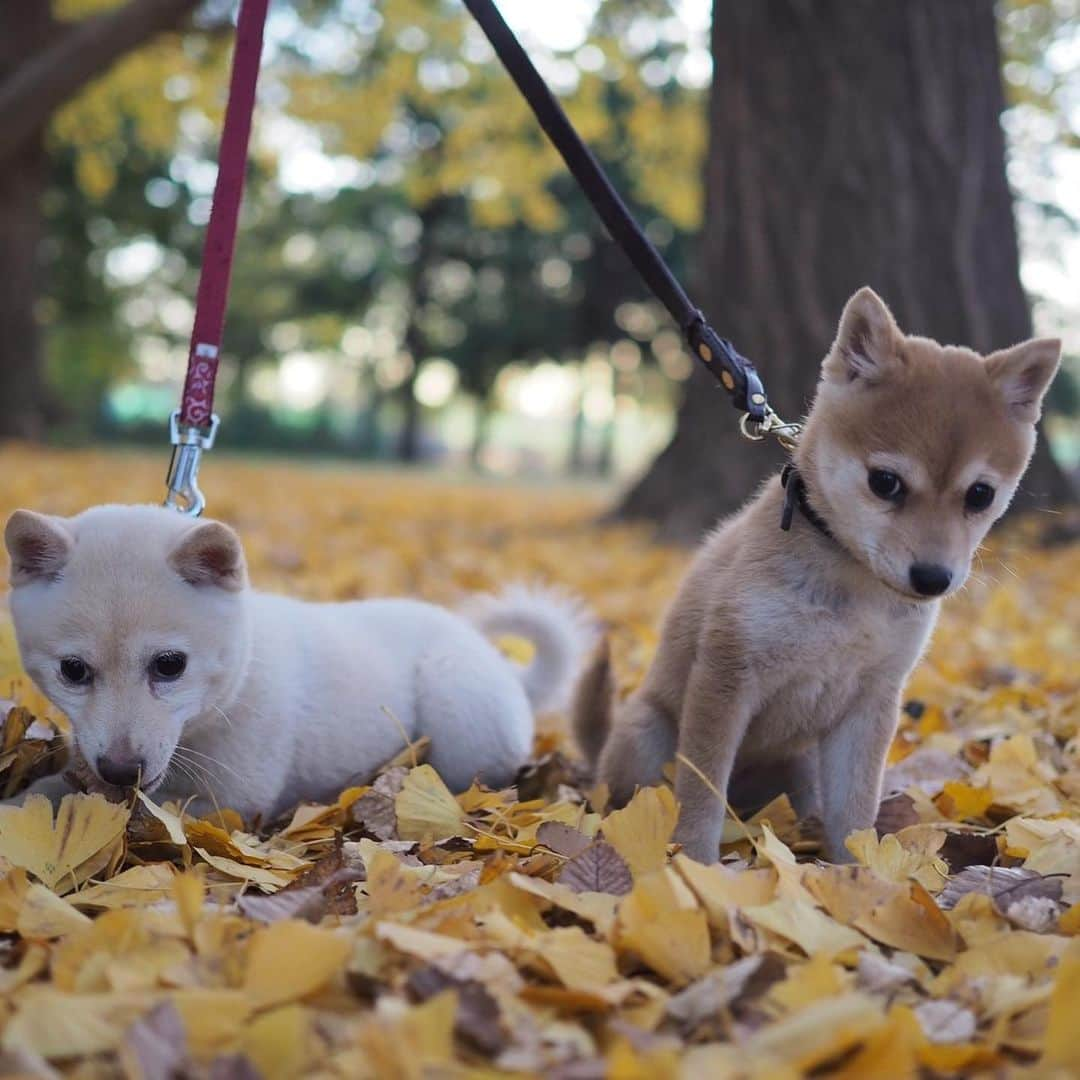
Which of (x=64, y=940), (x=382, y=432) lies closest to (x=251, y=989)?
(x=64, y=940)

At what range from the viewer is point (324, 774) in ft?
10.2

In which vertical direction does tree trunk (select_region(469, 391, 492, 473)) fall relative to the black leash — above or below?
below

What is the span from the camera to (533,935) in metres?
1.98

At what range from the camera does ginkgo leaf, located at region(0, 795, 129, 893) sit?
2291 millimetres

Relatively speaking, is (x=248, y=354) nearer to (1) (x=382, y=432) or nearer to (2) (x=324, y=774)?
(1) (x=382, y=432)

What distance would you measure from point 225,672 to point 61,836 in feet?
1.78

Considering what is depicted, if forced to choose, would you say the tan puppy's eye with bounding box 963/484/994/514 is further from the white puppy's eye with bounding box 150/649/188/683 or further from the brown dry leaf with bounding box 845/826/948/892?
the white puppy's eye with bounding box 150/649/188/683

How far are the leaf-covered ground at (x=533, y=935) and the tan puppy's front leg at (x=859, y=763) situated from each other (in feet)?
0.51

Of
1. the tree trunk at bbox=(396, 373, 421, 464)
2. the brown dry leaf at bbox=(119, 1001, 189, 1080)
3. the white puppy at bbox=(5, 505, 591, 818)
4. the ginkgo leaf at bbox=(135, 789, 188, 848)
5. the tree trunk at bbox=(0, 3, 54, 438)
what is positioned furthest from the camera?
the tree trunk at bbox=(396, 373, 421, 464)

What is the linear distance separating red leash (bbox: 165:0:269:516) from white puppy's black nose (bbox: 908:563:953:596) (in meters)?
1.80

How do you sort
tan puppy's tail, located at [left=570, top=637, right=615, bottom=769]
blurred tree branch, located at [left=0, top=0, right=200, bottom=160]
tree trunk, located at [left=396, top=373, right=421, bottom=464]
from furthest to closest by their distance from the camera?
tree trunk, located at [left=396, top=373, right=421, bottom=464] < blurred tree branch, located at [left=0, top=0, right=200, bottom=160] < tan puppy's tail, located at [left=570, top=637, right=615, bottom=769]

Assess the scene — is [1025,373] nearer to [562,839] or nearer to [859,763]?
[859,763]

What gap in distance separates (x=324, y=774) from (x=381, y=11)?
43.4 feet

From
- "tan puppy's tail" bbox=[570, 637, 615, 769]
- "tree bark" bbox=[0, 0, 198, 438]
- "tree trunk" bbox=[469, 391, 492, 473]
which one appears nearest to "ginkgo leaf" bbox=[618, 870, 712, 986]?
"tan puppy's tail" bbox=[570, 637, 615, 769]
